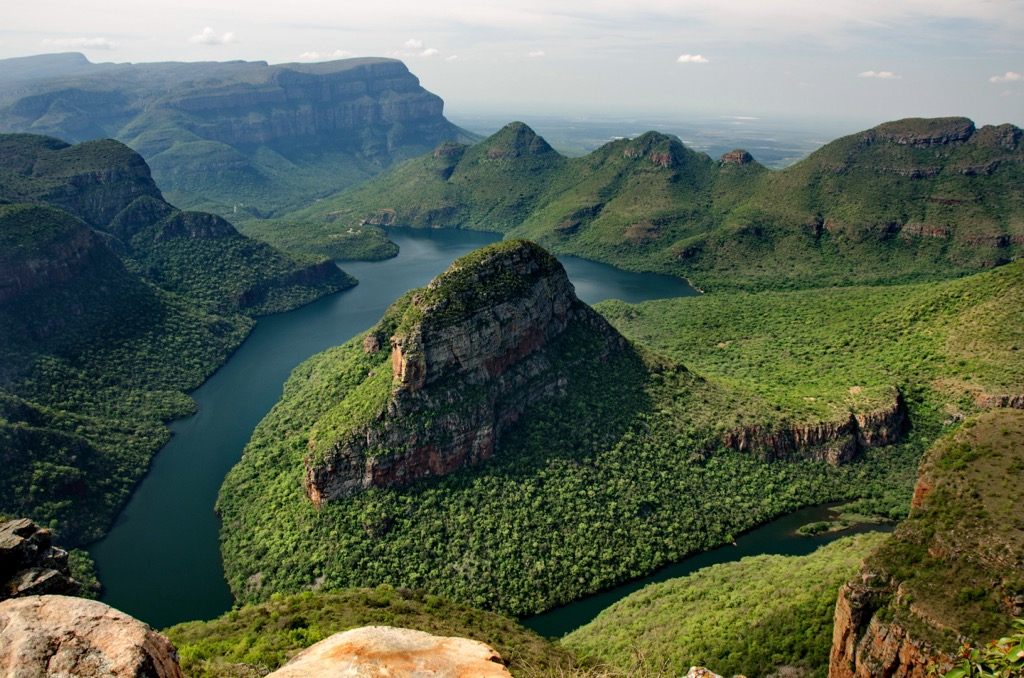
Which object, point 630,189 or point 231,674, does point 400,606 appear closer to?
point 231,674

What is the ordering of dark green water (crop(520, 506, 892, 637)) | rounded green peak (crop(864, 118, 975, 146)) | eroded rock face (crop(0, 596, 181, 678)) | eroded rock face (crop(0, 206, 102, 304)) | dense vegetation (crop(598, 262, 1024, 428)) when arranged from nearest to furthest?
eroded rock face (crop(0, 596, 181, 678))
dark green water (crop(520, 506, 892, 637))
dense vegetation (crop(598, 262, 1024, 428))
eroded rock face (crop(0, 206, 102, 304))
rounded green peak (crop(864, 118, 975, 146))

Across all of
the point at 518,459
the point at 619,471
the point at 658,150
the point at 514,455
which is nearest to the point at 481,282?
the point at 514,455

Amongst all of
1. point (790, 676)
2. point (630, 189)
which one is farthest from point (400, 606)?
point (630, 189)

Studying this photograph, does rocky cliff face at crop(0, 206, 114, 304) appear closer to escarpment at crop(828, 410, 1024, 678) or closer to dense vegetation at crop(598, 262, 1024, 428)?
dense vegetation at crop(598, 262, 1024, 428)

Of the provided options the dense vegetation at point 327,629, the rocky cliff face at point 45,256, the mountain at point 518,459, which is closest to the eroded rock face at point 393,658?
the dense vegetation at point 327,629

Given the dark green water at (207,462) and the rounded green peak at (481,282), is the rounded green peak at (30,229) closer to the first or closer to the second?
the dark green water at (207,462)

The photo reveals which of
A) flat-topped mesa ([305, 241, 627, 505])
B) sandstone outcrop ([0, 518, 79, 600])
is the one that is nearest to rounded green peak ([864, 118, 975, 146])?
flat-topped mesa ([305, 241, 627, 505])
